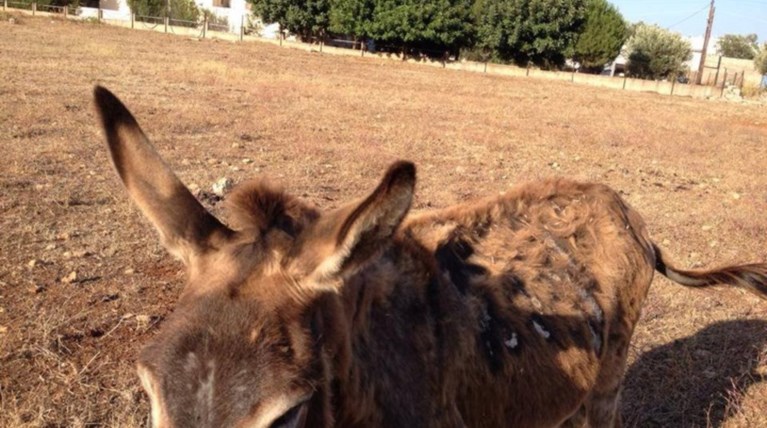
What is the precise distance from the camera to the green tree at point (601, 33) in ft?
178

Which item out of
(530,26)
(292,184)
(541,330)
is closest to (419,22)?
(530,26)

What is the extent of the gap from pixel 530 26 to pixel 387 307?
174ft

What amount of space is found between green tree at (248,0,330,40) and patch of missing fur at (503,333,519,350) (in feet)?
181

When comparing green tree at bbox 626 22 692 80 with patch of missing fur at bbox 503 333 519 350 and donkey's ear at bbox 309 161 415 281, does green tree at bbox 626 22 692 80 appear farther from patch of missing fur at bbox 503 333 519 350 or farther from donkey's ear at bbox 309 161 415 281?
donkey's ear at bbox 309 161 415 281

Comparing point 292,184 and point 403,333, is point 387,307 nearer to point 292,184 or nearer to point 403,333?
point 403,333

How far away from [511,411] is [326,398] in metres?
1.33

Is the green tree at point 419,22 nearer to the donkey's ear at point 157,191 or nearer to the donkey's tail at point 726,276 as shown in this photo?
the donkey's tail at point 726,276

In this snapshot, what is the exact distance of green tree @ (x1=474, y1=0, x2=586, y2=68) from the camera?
51.5m

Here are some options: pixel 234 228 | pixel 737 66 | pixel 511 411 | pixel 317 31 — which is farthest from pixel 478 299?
pixel 737 66

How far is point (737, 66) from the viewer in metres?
75.1

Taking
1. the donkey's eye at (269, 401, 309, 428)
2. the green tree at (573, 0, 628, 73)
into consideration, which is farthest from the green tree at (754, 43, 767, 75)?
the donkey's eye at (269, 401, 309, 428)

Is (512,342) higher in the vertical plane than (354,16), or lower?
lower

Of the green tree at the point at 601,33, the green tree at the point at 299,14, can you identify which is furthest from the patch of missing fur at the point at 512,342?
the green tree at the point at 601,33

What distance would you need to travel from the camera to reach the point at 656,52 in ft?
188
